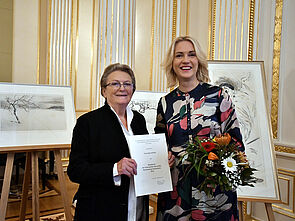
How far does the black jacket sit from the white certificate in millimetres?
130

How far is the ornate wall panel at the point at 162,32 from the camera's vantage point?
4754 mm

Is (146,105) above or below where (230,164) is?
above

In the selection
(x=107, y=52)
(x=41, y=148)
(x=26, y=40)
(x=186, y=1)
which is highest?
(x=186, y=1)

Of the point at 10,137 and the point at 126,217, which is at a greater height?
the point at 10,137

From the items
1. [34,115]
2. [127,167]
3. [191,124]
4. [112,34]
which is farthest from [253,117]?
[34,115]

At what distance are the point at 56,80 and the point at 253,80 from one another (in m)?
4.63

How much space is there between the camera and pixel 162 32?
4.92 meters

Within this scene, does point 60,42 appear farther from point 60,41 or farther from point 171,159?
point 171,159

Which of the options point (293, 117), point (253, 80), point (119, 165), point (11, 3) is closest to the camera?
point (119, 165)

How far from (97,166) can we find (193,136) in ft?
2.12

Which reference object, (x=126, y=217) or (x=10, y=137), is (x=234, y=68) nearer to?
(x=126, y=217)

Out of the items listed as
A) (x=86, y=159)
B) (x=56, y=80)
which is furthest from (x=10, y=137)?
(x=56, y=80)

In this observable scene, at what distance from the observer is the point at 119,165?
1530 millimetres

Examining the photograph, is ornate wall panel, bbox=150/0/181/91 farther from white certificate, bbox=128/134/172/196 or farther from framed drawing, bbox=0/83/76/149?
white certificate, bbox=128/134/172/196
